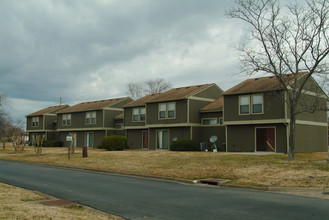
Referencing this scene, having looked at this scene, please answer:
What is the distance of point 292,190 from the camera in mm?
12336

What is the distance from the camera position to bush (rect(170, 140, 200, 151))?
31.5m

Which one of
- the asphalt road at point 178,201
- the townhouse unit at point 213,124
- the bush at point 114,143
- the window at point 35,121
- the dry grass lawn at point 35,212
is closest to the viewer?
the dry grass lawn at point 35,212

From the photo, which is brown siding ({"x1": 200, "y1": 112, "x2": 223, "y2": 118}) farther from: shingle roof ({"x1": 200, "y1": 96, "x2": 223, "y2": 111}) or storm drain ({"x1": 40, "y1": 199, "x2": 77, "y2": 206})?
storm drain ({"x1": 40, "y1": 199, "x2": 77, "y2": 206})

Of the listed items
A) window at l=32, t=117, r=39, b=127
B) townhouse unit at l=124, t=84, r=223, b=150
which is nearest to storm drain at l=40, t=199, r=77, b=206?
townhouse unit at l=124, t=84, r=223, b=150

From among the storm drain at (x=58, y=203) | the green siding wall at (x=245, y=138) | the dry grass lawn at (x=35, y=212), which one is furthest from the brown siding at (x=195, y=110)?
the dry grass lawn at (x=35, y=212)

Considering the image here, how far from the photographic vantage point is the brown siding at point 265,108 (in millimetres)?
26656

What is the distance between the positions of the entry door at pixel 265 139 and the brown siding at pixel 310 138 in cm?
182

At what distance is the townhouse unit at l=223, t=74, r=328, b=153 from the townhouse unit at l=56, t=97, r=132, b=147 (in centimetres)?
1808

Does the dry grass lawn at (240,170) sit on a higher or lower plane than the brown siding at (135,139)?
lower

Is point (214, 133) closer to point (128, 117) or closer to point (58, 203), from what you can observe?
point (128, 117)

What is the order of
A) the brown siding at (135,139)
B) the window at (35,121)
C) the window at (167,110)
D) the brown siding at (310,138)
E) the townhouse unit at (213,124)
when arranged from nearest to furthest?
the brown siding at (310,138)
the townhouse unit at (213,124)
the window at (167,110)
the brown siding at (135,139)
the window at (35,121)

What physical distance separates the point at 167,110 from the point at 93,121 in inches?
546

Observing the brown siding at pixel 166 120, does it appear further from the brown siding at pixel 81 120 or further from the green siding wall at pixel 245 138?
the brown siding at pixel 81 120

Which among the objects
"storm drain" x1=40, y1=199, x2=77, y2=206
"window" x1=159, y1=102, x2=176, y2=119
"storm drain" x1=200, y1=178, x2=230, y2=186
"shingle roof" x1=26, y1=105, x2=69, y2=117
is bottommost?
"storm drain" x1=200, y1=178, x2=230, y2=186
